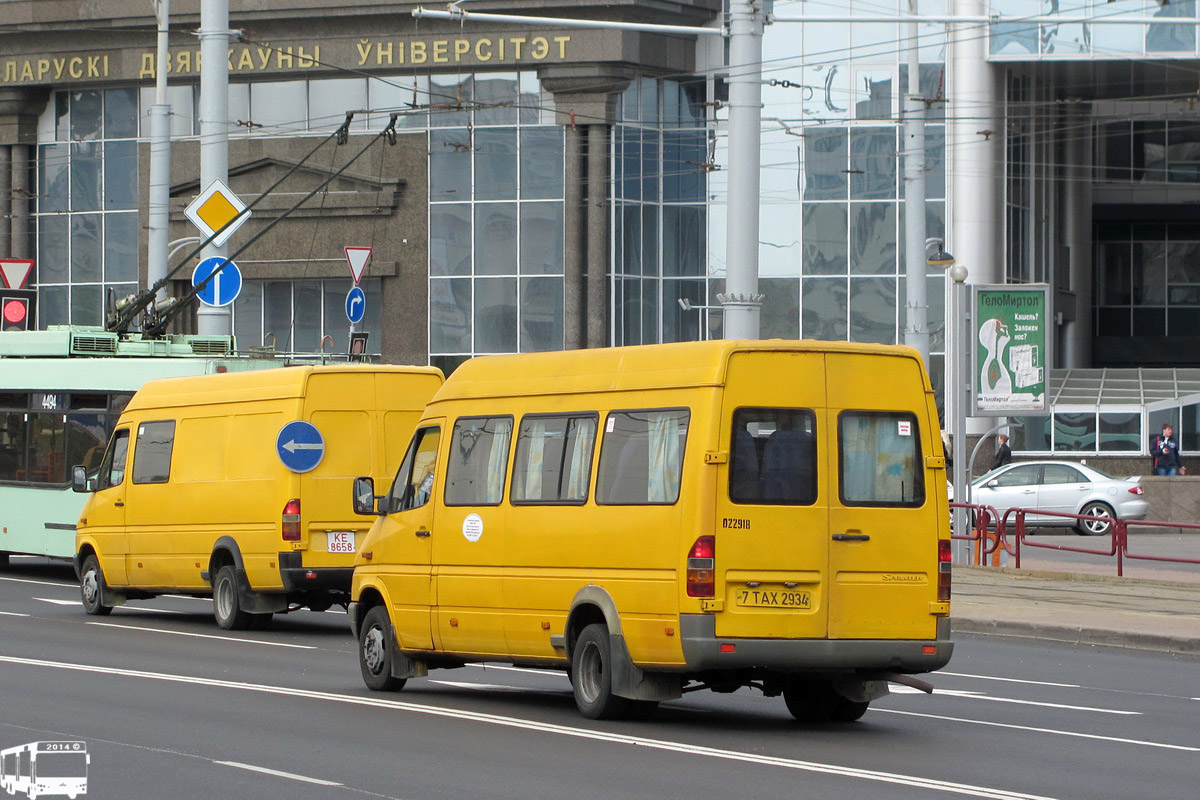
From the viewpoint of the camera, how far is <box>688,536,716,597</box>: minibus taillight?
1084 centimetres

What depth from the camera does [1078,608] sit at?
20672 millimetres

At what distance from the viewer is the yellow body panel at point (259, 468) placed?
18.0 meters

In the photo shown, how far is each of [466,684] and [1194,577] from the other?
45.4 ft

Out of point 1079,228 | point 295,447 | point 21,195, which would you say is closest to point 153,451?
point 295,447

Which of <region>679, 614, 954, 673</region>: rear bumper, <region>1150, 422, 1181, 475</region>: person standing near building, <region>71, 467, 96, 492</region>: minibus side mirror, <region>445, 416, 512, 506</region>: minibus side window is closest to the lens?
<region>679, 614, 954, 673</region>: rear bumper

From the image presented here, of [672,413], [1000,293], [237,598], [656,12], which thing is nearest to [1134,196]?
[656,12]

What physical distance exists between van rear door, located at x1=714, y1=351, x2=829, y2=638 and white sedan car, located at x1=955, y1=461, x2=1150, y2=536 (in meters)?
24.2

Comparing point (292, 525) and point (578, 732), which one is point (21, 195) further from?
point (578, 732)

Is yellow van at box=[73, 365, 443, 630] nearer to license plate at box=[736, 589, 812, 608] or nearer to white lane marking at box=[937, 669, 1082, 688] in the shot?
white lane marking at box=[937, 669, 1082, 688]

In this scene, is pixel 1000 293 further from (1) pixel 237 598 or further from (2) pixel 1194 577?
(1) pixel 237 598

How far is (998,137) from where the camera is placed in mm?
46688

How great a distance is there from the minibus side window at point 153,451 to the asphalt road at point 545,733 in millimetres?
3557

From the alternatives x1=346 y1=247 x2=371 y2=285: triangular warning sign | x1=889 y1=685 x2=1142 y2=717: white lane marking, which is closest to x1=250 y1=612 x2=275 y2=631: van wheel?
x1=889 y1=685 x2=1142 y2=717: white lane marking

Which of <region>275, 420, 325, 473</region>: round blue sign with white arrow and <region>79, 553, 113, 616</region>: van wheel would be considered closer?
<region>275, 420, 325, 473</region>: round blue sign with white arrow
